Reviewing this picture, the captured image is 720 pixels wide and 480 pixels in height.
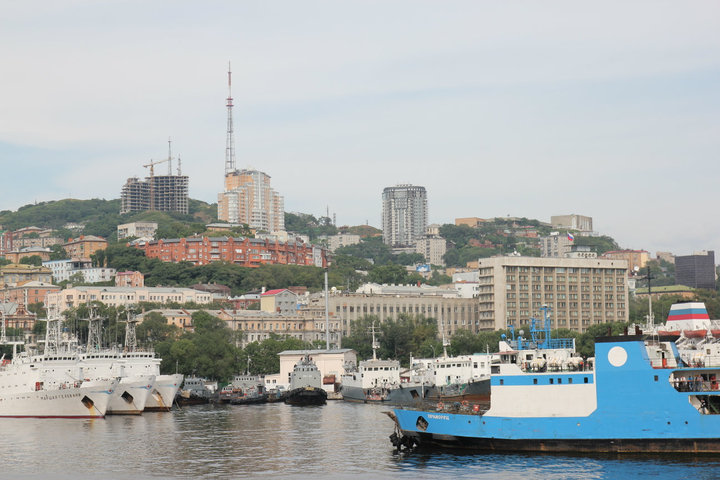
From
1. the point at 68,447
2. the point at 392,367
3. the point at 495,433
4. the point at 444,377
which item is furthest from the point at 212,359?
the point at 495,433

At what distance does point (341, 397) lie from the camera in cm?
13438

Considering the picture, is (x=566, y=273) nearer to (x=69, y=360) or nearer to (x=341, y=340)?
(x=341, y=340)

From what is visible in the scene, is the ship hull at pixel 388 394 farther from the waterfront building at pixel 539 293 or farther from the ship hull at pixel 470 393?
the waterfront building at pixel 539 293

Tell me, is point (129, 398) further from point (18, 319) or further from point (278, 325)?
point (18, 319)

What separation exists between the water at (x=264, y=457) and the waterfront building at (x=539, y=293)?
347ft

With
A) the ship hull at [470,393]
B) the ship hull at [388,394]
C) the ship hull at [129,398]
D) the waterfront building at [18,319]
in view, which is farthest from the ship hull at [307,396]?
the waterfront building at [18,319]

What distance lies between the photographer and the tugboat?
117m

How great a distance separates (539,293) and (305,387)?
8566 centimetres

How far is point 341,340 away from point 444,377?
3339 inches

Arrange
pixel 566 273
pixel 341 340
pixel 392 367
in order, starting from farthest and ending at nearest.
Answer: pixel 566 273
pixel 341 340
pixel 392 367

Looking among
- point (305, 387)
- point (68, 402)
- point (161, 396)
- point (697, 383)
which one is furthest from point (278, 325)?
point (697, 383)

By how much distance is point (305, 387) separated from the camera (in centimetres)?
11894

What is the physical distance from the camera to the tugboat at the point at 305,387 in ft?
384

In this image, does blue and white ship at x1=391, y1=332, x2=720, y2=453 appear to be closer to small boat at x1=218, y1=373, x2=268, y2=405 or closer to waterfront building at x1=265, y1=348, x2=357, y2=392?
small boat at x1=218, y1=373, x2=268, y2=405
